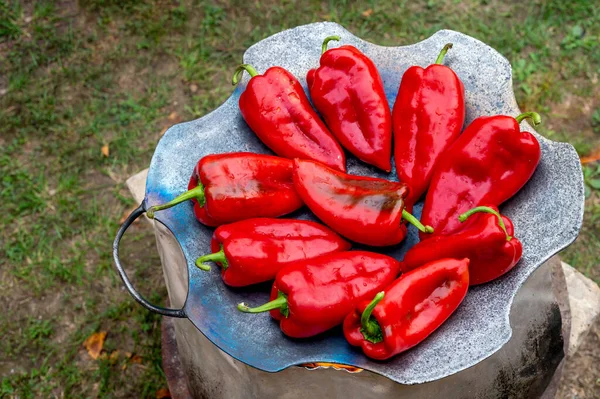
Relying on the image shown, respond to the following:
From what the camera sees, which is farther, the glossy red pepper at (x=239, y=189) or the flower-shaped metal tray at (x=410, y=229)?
the glossy red pepper at (x=239, y=189)

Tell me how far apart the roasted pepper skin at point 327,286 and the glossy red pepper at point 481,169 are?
0.23 metres

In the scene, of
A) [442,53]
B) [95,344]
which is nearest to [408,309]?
[442,53]

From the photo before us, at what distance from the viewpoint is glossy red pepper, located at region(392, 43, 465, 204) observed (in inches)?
90.6

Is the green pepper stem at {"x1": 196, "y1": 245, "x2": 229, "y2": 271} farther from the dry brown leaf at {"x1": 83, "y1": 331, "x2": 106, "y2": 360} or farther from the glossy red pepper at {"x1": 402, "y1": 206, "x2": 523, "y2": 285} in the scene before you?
the dry brown leaf at {"x1": 83, "y1": 331, "x2": 106, "y2": 360}

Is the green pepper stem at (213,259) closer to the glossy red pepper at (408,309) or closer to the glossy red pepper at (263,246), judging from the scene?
the glossy red pepper at (263,246)

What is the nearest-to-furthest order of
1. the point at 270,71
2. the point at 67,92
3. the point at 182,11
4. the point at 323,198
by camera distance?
the point at 323,198
the point at 270,71
the point at 67,92
the point at 182,11

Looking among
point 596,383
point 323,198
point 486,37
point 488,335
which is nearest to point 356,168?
point 323,198

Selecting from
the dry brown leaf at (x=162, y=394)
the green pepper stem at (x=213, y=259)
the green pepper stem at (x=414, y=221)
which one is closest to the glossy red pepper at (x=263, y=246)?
the green pepper stem at (x=213, y=259)

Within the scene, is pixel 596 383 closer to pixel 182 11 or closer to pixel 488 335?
pixel 488 335

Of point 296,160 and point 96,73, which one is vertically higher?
point 296,160

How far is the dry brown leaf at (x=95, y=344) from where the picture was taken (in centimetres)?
358

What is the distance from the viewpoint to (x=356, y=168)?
2.41 meters

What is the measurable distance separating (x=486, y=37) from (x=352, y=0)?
0.99m

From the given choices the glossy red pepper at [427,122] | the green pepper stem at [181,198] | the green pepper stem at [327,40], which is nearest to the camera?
the green pepper stem at [181,198]
